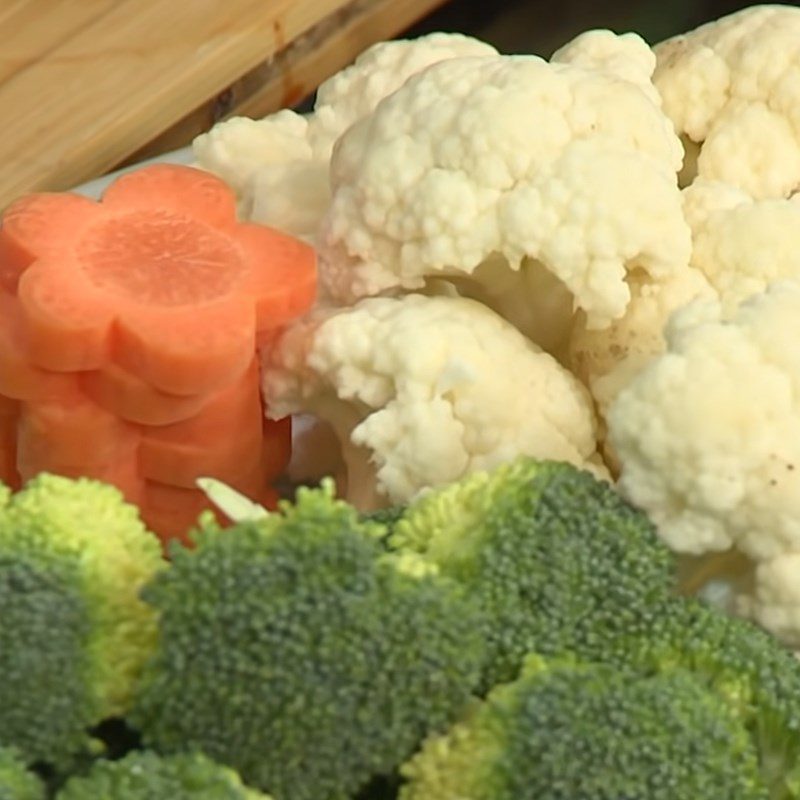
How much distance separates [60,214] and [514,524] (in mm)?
349

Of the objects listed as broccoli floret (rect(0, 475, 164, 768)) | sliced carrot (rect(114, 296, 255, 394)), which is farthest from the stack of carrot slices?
broccoli floret (rect(0, 475, 164, 768))

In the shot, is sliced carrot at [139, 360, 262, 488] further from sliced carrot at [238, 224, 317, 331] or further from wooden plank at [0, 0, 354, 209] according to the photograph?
wooden plank at [0, 0, 354, 209]

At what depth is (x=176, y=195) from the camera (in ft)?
2.89

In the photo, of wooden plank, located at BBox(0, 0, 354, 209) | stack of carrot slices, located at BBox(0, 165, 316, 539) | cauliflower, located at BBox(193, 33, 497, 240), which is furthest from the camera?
wooden plank, located at BBox(0, 0, 354, 209)

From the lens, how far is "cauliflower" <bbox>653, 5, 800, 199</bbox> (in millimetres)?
1004

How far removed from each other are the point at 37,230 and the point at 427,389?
25cm

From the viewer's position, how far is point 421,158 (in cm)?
84

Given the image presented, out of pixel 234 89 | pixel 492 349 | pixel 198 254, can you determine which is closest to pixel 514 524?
pixel 492 349

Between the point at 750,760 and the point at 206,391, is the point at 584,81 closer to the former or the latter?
the point at 206,391

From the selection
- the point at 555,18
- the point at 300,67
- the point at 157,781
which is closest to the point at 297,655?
the point at 157,781

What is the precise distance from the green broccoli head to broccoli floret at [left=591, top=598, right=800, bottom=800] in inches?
0.4

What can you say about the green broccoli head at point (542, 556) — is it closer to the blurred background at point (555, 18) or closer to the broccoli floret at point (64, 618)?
the broccoli floret at point (64, 618)

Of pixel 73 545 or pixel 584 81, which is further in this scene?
pixel 584 81

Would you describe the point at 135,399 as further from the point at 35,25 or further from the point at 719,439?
the point at 35,25
